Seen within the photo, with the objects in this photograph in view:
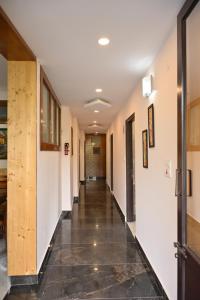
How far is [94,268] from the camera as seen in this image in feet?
9.25

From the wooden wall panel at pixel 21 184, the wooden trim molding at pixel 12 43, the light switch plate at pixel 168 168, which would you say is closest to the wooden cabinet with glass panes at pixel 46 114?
the wooden wall panel at pixel 21 184

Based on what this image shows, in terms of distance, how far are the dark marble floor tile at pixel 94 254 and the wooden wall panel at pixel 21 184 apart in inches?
25.6

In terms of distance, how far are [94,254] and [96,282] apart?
71 cm

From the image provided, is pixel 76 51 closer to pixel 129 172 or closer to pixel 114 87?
pixel 114 87

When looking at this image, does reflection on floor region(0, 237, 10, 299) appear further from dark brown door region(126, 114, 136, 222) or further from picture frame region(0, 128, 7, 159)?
dark brown door region(126, 114, 136, 222)

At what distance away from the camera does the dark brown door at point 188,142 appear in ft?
4.90

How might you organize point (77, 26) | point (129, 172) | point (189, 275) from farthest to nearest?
point (129, 172)
point (77, 26)
point (189, 275)

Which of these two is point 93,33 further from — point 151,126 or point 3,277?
point 3,277

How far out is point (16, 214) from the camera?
95.6 inches

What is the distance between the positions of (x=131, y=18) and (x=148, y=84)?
98 centimetres

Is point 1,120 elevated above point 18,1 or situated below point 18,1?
below

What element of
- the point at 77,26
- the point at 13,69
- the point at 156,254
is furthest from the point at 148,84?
the point at 156,254

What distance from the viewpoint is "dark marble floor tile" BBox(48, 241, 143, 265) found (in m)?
3.00

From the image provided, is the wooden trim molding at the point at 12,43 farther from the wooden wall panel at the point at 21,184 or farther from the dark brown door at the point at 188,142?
the dark brown door at the point at 188,142
